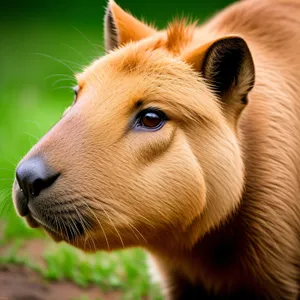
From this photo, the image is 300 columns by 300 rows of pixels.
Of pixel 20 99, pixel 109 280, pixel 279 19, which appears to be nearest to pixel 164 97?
pixel 279 19

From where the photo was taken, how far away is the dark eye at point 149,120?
3320 millimetres

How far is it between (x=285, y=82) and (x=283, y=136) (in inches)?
14.5

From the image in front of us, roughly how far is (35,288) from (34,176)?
5.72ft

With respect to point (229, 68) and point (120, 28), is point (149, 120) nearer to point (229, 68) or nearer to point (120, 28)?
point (229, 68)

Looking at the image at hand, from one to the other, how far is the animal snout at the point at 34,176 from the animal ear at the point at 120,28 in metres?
1.11

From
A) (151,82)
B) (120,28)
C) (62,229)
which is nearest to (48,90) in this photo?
(120,28)

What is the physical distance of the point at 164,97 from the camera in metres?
3.36

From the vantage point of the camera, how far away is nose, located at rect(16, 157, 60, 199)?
10.0 ft

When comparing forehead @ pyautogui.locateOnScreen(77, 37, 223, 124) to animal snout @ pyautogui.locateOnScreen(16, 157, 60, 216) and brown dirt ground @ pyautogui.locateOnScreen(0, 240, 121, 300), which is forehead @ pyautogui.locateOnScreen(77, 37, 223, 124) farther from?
brown dirt ground @ pyautogui.locateOnScreen(0, 240, 121, 300)

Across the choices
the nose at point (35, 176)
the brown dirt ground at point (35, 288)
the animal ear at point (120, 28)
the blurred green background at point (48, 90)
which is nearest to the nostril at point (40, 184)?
the nose at point (35, 176)

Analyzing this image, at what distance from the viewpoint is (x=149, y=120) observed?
332cm

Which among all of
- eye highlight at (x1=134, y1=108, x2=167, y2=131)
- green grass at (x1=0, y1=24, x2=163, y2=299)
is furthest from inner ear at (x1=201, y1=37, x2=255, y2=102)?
green grass at (x1=0, y1=24, x2=163, y2=299)

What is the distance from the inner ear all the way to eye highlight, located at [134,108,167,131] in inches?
14.2

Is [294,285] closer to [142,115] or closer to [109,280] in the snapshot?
[142,115]
